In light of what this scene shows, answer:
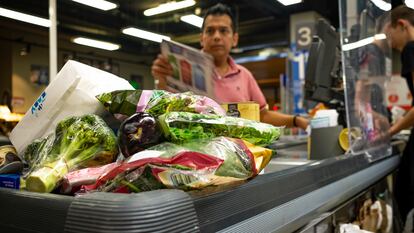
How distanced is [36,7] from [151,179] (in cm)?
826

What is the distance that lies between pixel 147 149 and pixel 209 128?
0.47ft

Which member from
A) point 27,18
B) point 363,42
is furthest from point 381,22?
point 27,18

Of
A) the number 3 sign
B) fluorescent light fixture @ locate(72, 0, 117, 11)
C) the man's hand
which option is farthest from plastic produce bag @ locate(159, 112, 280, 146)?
the number 3 sign

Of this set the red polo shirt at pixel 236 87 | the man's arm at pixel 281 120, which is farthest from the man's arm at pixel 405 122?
the red polo shirt at pixel 236 87

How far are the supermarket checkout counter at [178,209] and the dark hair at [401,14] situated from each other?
168cm

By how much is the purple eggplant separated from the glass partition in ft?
3.83

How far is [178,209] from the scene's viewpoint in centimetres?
52

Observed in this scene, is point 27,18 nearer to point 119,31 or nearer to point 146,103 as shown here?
point 119,31

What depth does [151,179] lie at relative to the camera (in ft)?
1.92

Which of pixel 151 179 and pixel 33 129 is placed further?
pixel 33 129

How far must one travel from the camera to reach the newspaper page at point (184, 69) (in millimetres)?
1351

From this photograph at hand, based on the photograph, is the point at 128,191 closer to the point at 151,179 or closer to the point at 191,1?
the point at 151,179

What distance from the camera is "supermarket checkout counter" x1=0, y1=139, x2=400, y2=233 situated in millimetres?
481

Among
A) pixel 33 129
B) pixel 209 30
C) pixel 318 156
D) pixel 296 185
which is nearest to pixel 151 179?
pixel 33 129
